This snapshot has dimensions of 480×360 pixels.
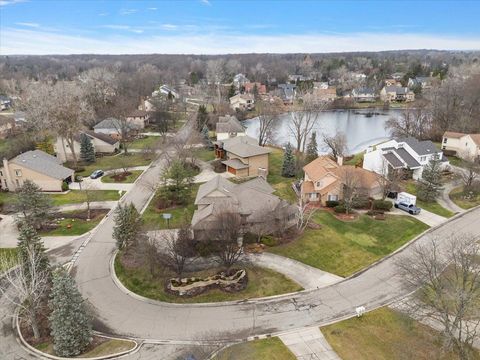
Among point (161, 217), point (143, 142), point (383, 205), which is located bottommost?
point (161, 217)

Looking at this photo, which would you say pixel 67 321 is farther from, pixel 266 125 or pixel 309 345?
pixel 266 125

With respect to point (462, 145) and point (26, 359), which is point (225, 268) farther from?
point (462, 145)

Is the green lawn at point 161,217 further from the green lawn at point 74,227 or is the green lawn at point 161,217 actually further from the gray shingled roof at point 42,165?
the gray shingled roof at point 42,165

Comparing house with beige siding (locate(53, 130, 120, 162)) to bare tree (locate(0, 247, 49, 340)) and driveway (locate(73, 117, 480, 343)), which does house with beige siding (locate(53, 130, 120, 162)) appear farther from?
bare tree (locate(0, 247, 49, 340))

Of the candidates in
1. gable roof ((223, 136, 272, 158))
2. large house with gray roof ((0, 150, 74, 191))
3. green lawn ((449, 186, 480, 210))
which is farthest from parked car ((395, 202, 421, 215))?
large house with gray roof ((0, 150, 74, 191))

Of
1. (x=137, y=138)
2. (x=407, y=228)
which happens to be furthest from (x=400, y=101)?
(x=407, y=228)

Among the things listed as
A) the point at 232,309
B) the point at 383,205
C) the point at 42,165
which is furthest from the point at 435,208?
the point at 42,165
